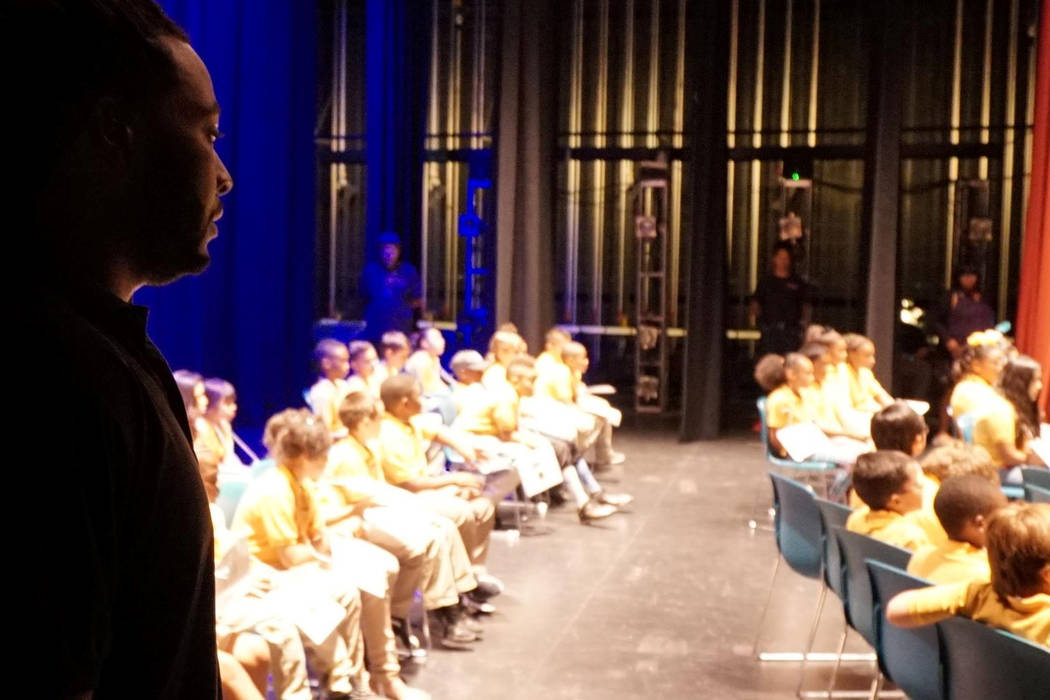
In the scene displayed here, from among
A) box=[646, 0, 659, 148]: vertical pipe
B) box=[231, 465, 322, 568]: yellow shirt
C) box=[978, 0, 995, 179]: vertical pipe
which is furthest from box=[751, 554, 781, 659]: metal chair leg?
box=[646, 0, 659, 148]: vertical pipe

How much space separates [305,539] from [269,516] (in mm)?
199

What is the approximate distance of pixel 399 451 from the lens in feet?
18.6

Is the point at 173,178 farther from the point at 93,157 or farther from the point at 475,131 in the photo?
the point at 475,131

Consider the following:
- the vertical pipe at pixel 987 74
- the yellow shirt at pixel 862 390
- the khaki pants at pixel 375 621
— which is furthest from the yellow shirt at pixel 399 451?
the vertical pipe at pixel 987 74

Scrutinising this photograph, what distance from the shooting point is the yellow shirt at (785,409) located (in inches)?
283

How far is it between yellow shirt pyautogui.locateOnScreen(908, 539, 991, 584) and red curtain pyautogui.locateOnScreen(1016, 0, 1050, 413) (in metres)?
6.82

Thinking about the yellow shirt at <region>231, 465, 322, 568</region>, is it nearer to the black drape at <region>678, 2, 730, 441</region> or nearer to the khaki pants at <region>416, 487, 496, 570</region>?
the khaki pants at <region>416, 487, 496, 570</region>

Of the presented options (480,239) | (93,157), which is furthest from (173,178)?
(480,239)

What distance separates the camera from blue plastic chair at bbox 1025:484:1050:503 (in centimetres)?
→ 465

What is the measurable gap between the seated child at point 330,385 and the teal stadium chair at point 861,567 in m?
3.56

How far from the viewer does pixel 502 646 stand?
5.20 meters

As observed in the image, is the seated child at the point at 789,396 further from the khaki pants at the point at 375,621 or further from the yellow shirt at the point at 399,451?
the khaki pants at the point at 375,621

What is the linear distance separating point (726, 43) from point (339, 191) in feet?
15.9

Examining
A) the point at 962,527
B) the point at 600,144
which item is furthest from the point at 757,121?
the point at 962,527
